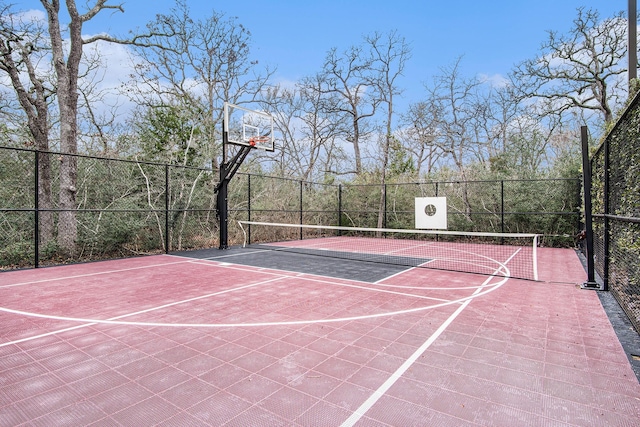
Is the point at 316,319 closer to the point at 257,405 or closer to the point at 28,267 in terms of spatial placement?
the point at 257,405

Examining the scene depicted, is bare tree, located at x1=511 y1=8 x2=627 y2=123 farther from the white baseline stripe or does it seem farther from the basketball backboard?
the white baseline stripe

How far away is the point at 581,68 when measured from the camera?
13.1m

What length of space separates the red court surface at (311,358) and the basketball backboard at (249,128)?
235 inches

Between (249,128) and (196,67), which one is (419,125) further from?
(196,67)

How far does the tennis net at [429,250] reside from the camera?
7.39 metres

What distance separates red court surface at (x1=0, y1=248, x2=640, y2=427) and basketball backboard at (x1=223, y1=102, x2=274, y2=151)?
235 inches

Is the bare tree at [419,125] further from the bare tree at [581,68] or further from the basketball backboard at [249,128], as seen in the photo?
the basketball backboard at [249,128]

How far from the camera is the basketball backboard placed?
33.5 ft

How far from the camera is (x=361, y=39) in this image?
53.3ft

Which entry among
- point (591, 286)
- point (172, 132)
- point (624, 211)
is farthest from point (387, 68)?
point (624, 211)

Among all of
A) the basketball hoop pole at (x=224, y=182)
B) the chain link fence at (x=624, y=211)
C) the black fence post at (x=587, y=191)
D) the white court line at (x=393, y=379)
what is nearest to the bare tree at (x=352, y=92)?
the basketball hoop pole at (x=224, y=182)

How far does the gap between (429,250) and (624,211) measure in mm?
6411

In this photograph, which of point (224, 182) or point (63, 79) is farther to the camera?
point (224, 182)

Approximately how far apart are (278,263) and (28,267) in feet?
17.6
